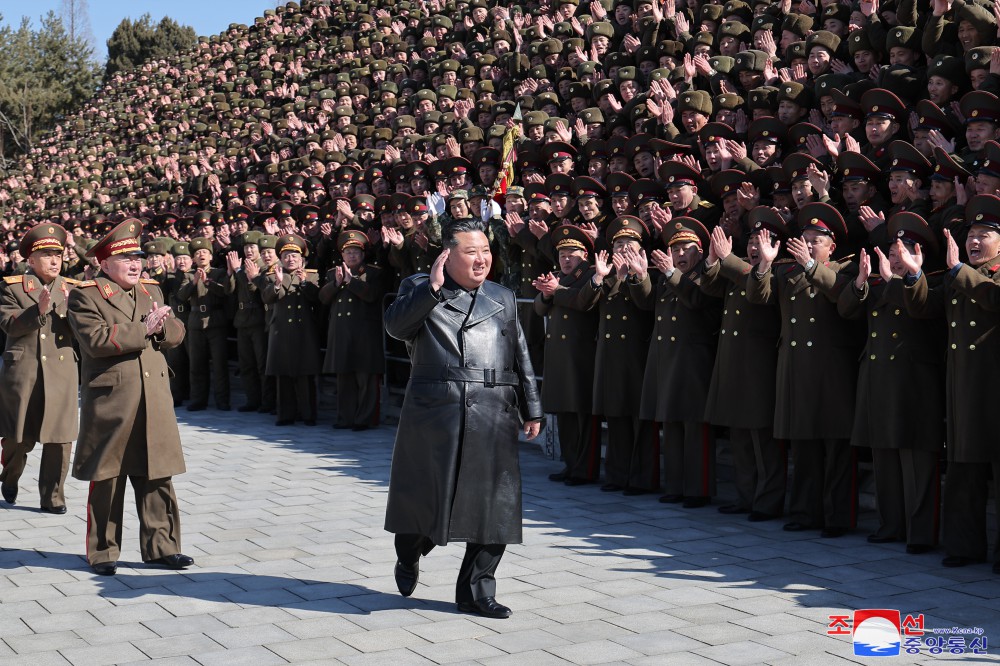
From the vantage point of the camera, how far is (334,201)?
13945 millimetres

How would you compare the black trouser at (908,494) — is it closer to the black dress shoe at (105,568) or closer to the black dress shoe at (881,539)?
the black dress shoe at (881,539)

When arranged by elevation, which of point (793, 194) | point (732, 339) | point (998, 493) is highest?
point (793, 194)

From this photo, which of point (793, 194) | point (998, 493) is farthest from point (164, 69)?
point (998, 493)


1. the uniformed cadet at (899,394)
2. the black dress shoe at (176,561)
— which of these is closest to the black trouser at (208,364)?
the black dress shoe at (176,561)

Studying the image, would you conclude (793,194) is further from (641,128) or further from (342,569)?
(342,569)

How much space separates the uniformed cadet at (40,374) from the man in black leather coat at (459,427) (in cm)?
354

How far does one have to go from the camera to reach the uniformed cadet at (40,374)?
314 inches

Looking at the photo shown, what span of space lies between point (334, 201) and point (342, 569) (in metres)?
8.30

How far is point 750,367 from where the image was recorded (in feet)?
25.6

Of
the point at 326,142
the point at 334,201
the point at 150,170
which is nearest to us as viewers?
the point at 334,201

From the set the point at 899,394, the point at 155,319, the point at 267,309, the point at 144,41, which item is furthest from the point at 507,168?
the point at 144,41

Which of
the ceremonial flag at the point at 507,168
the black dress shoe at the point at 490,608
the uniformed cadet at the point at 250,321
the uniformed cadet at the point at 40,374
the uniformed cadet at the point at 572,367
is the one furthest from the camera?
the uniformed cadet at the point at 250,321

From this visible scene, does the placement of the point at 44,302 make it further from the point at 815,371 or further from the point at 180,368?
the point at 180,368

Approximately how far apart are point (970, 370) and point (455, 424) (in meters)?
3.03
